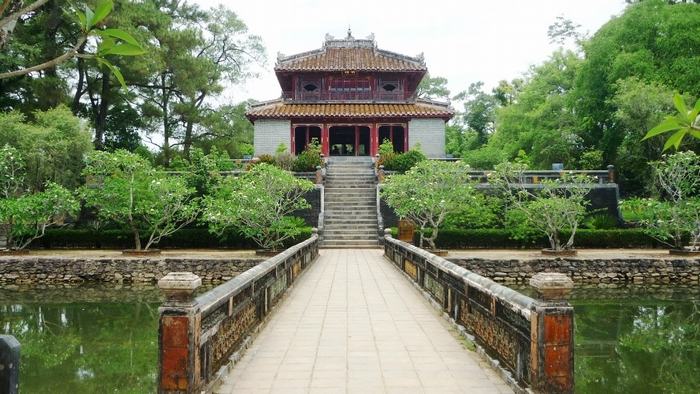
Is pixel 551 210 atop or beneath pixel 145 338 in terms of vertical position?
atop

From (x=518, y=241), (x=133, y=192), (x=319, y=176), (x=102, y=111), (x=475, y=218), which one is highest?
(x=102, y=111)

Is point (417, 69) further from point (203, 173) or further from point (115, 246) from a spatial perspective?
point (115, 246)

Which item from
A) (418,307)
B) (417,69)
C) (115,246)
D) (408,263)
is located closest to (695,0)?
(417,69)

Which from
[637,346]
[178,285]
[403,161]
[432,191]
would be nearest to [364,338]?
[178,285]

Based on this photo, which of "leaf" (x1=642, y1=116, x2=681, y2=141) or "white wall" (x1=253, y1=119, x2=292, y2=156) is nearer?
"leaf" (x1=642, y1=116, x2=681, y2=141)

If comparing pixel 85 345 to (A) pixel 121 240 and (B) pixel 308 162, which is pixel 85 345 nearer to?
(A) pixel 121 240

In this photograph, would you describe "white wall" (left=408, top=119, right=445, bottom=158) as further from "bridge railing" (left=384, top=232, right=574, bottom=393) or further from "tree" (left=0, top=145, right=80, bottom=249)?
"bridge railing" (left=384, top=232, right=574, bottom=393)

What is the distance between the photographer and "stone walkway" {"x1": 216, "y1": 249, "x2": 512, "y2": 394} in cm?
477

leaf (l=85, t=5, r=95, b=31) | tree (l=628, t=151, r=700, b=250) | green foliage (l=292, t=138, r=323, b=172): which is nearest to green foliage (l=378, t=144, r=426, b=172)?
green foliage (l=292, t=138, r=323, b=172)

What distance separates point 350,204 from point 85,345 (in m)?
15.3

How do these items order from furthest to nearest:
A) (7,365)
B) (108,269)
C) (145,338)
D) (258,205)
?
(258,205), (108,269), (145,338), (7,365)

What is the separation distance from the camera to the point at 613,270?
16.2 meters

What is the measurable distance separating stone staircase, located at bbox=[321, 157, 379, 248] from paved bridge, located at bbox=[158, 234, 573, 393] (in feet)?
38.6

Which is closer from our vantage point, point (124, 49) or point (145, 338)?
point (124, 49)
